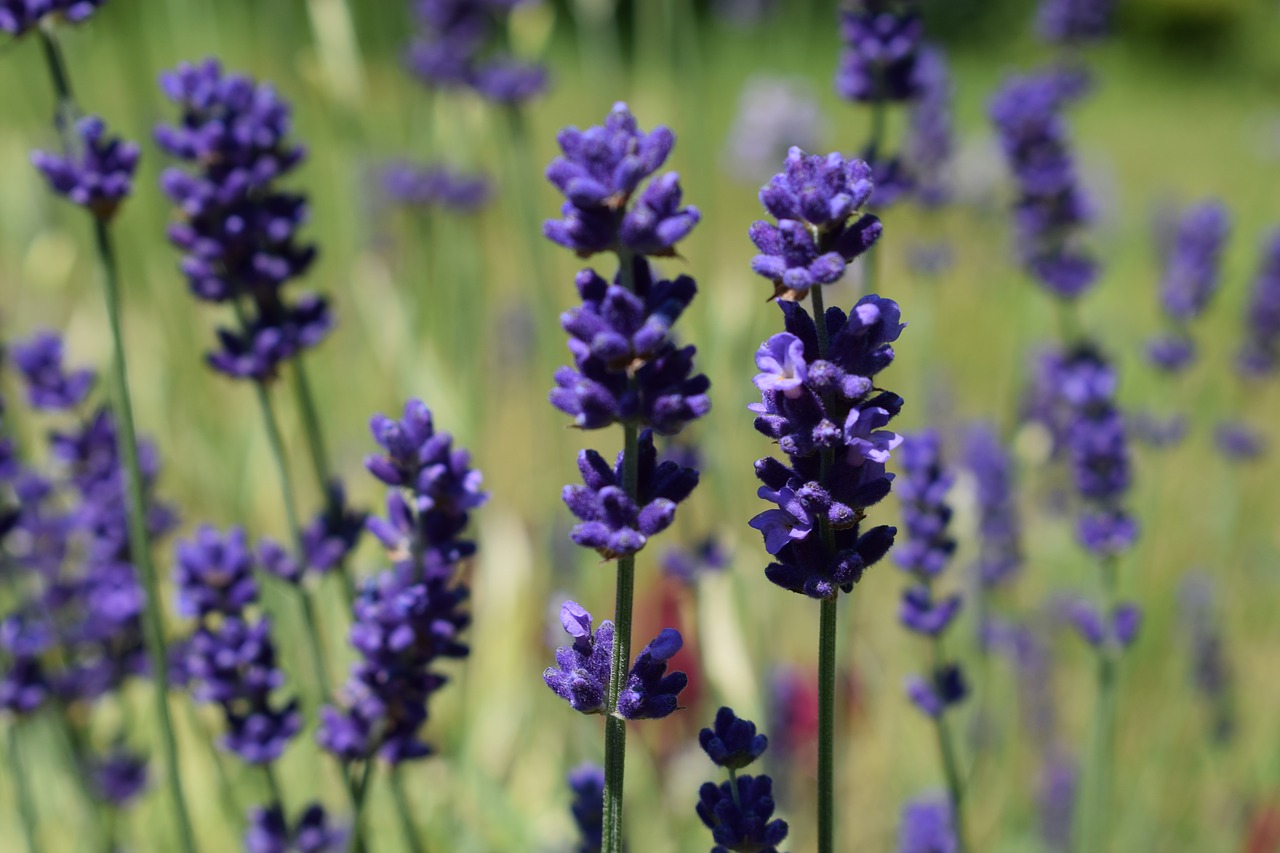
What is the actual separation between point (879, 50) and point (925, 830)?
1.28m

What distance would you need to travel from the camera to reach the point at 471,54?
3.12 meters

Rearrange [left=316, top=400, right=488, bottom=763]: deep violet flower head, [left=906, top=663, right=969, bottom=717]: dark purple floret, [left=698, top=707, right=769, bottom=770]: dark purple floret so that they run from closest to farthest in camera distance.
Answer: [left=698, top=707, right=769, bottom=770]: dark purple floret → [left=316, top=400, right=488, bottom=763]: deep violet flower head → [left=906, top=663, right=969, bottom=717]: dark purple floret

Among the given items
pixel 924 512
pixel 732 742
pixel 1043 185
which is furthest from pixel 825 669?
pixel 1043 185

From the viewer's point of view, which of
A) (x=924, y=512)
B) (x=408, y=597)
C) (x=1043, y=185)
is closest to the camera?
(x=408, y=597)

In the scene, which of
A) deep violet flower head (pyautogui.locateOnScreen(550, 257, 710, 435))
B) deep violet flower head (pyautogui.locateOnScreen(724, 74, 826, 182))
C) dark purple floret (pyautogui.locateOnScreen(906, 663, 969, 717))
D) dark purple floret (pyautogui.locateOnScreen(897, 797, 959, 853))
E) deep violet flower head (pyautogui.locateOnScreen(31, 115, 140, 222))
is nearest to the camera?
deep violet flower head (pyautogui.locateOnScreen(550, 257, 710, 435))

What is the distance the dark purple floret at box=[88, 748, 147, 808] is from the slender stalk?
65.5 inches

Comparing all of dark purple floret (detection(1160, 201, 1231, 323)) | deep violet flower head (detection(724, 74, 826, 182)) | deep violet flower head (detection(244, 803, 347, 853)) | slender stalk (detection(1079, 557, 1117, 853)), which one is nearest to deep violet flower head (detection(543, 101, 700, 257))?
deep violet flower head (detection(244, 803, 347, 853))

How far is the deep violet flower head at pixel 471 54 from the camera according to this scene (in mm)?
2758

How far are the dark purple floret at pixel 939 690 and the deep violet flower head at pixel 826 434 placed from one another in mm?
708

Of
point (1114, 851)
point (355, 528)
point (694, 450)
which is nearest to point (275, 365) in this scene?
point (355, 528)

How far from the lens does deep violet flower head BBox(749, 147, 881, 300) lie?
926 mm

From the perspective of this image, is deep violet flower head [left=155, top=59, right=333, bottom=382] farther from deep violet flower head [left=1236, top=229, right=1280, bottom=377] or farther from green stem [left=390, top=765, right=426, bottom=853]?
deep violet flower head [left=1236, top=229, right=1280, bottom=377]

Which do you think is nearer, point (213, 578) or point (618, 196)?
point (618, 196)

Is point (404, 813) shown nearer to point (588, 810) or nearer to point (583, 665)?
point (588, 810)
